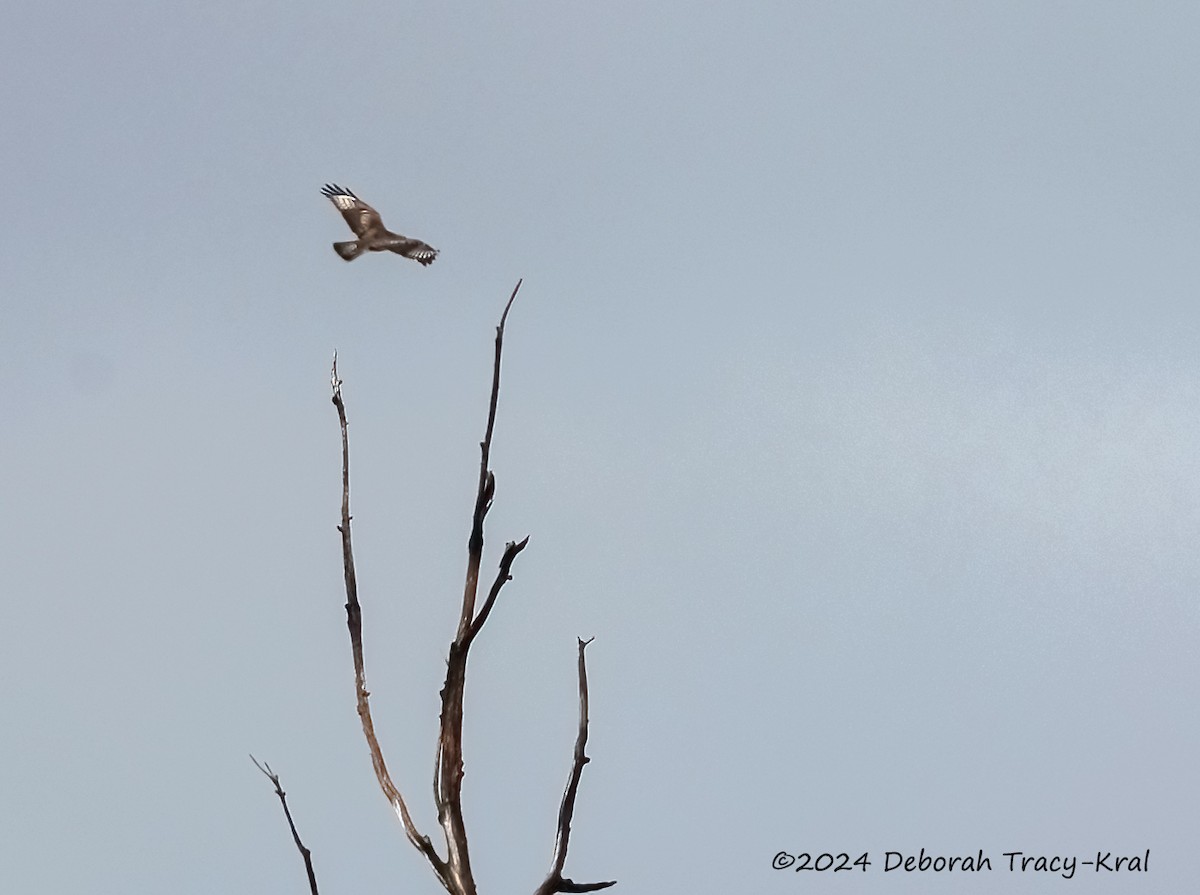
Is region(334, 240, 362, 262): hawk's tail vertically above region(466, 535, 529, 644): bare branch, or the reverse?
region(334, 240, 362, 262): hawk's tail

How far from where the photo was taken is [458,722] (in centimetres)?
438

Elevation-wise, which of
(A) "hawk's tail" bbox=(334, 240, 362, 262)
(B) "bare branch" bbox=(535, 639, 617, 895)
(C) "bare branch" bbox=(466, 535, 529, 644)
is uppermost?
(A) "hawk's tail" bbox=(334, 240, 362, 262)

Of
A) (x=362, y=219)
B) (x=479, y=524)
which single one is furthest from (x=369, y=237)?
(x=479, y=524)

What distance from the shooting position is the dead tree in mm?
4270

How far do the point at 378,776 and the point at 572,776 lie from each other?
2.24ft

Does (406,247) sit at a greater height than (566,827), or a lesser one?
greater

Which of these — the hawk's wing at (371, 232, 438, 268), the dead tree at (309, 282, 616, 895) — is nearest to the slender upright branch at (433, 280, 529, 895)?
the dead tree at (309, 282, 616, 895)

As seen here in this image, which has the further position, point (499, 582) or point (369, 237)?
point (369, 237)

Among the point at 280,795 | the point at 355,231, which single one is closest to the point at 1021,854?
the point at 355,231

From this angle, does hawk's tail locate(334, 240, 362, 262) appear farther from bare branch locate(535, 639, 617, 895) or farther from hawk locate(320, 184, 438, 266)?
bare branch locate(535, 639, 617, 895)

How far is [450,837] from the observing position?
168 inches

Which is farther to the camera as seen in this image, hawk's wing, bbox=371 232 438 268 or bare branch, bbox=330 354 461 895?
hawk's wing, bbox=371 232 438 268

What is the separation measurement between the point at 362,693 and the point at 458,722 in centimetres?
49

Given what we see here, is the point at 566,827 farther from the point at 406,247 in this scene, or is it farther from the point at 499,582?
the point at 406,247
